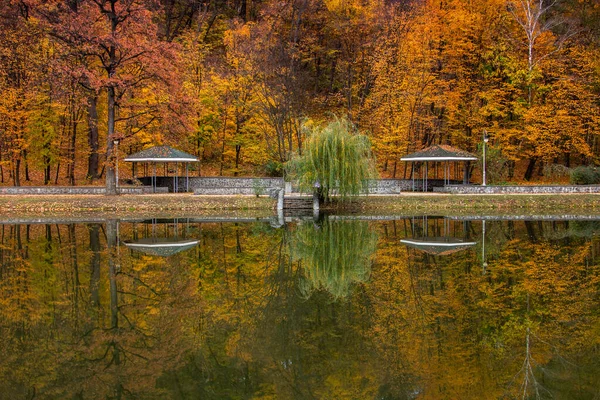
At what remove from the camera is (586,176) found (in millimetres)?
33500

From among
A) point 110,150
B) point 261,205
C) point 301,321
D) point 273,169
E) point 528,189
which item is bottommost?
point 301,321

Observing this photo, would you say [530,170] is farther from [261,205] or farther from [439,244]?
[439,244]

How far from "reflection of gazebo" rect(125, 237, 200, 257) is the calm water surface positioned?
8.0 inches

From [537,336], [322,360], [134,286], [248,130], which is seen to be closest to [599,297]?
[537,336]

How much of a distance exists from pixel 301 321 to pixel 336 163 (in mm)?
19205

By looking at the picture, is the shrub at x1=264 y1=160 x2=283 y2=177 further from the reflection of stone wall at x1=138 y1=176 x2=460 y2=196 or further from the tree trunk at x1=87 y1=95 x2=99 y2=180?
the tree trunk at x1=87 y1=95 x2=99 y2=180

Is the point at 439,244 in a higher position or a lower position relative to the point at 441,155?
lower

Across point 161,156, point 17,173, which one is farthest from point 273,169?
point 17,173

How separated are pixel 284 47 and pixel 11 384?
37.6 m

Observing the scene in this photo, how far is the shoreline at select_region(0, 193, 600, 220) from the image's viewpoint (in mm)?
28016

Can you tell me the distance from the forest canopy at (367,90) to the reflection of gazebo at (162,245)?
1764 cm

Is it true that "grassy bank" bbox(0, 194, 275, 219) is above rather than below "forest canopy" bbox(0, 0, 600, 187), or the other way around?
below

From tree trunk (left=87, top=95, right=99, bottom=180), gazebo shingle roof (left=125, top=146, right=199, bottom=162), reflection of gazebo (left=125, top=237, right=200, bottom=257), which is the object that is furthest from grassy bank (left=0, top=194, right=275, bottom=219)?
reflection of gazebo (left=125, top=237, right=200, bottom=257)

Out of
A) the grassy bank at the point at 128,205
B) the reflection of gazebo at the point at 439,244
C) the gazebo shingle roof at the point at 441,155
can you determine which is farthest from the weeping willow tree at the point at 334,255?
the gazebo shingle roof at the point at 441,155
